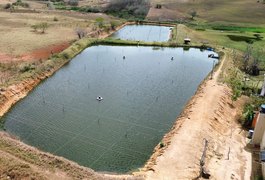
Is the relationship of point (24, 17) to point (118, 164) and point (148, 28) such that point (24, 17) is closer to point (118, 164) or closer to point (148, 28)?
point (148, 28)

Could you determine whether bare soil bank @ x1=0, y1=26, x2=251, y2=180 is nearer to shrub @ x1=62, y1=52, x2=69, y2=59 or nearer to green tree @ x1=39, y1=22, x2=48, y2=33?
shrub @ x1=62, y1=52, x2=69, y2=59

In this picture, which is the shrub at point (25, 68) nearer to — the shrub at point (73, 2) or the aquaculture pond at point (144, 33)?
the aquaculture pond at point (144, 33)

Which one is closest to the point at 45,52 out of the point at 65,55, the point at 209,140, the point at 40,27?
the point at 65,55

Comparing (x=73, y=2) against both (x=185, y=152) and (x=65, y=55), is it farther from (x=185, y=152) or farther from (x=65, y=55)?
(x=185, y=152)

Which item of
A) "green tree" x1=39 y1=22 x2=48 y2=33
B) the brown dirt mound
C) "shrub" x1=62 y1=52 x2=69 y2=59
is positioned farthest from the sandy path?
"green tree" x1=39 y1=22 x2=48 y2=33

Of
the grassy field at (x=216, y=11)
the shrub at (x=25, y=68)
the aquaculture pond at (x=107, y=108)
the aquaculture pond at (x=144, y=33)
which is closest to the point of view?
the aquaculture pond at (x=107, y=108)

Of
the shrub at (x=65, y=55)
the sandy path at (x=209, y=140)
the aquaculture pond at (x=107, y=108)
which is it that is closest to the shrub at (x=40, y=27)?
the shrub at (x=65, y=55)
